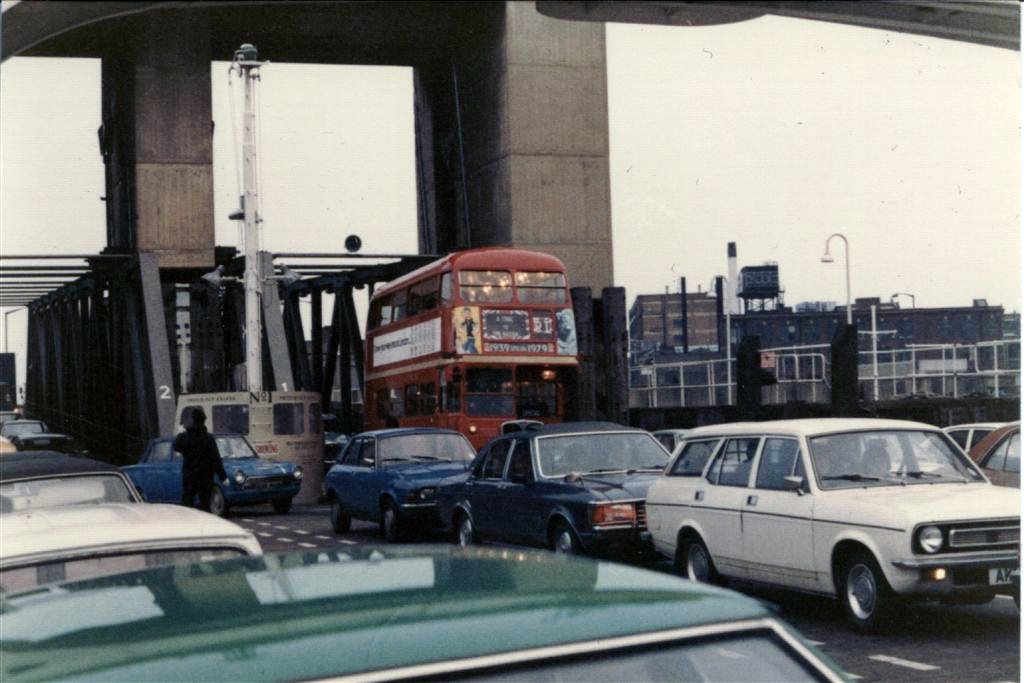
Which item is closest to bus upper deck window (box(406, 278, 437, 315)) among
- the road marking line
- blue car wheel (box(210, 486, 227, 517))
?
blue car wheel (box(210, 486, 227, 517))

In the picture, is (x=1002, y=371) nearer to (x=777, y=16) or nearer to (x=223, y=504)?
(x=223, y=504)

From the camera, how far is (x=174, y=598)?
2.87 m

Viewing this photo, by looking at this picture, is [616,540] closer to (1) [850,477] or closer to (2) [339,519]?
(1) [850,477]

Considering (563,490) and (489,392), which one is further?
(489,392)

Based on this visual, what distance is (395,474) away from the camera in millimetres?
19172

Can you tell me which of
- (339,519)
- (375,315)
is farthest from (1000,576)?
(375,315)

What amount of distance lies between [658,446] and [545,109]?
96.7ft

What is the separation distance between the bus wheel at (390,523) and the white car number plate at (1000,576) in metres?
9.99

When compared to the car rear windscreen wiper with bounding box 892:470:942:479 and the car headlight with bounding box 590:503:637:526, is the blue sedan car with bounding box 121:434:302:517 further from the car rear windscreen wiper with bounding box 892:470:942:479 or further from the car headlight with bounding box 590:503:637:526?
the car rear windscreen wiper with bounding box 892:470:942:479

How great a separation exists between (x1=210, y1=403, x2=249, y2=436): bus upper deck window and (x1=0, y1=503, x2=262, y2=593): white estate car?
23.5 metres

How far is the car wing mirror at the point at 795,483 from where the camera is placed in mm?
10695

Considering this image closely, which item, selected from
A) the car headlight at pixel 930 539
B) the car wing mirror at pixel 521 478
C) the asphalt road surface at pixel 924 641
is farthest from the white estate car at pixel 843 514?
the car wing mirror at pixel 521 478

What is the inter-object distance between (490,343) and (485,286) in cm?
112

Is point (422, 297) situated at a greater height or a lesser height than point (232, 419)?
greater
